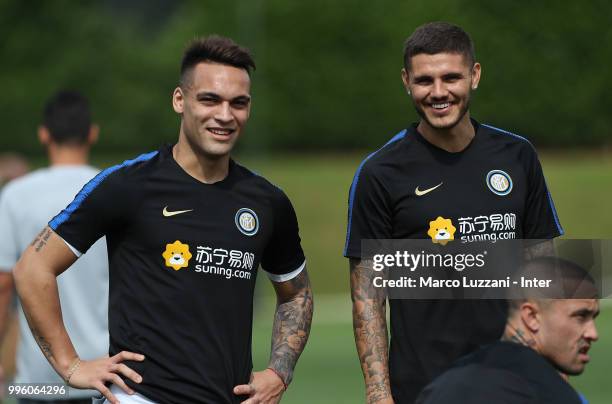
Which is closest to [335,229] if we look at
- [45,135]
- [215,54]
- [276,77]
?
[276,77]

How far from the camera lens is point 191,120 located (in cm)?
537

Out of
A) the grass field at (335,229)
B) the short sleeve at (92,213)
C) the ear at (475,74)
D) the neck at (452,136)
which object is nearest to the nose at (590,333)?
the neck at (452,136)

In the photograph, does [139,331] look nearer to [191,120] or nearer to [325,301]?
[191,120]

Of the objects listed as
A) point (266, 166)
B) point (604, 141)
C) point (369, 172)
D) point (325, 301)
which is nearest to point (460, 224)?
point (369, 172)

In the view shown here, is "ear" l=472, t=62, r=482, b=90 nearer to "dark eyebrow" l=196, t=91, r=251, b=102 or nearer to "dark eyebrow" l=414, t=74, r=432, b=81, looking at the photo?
"dark eyebrow" l=414, t=74, r=432, b=81

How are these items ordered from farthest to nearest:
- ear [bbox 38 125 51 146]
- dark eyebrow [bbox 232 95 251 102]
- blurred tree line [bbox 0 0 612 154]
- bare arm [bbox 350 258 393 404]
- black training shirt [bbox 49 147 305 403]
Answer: blurred tree line [bbox 0 0 612 154] < ear [bbox 38 125 51 146] < bare arm [bbox 350 258 393 404] < dark eyebrow [bbox 232 95 251 102] < black training shirt [bbox 49 147 305 403]

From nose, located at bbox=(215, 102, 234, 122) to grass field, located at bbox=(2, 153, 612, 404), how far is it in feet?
27.0

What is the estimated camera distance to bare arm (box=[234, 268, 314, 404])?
5.55 metres

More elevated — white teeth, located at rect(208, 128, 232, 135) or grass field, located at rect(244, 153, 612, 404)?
grass field, located at rect(244, 153, 612, 404)

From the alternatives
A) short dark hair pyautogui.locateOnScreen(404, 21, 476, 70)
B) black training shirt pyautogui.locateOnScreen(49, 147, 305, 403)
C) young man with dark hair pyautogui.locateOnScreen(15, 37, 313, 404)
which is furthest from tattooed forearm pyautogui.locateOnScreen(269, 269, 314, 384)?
short dark hair pyautogui.locateOnScreen(404, 21, 476, 70)

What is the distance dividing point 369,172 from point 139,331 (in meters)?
1.37

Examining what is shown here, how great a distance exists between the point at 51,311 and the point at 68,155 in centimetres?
234

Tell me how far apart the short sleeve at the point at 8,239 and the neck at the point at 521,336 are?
377 centimetres

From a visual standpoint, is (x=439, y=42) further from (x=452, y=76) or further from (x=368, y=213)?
(x=368, y=213)
